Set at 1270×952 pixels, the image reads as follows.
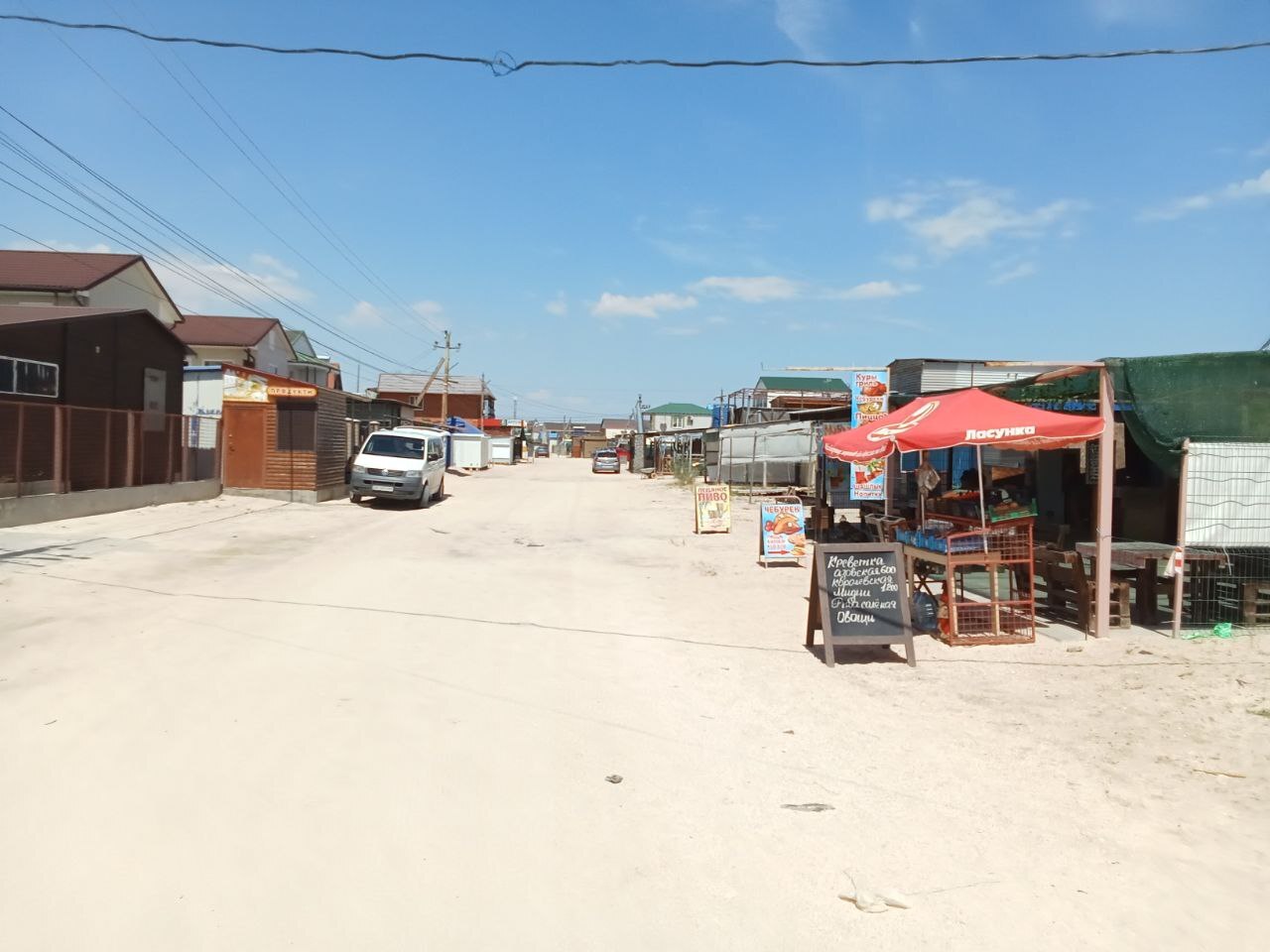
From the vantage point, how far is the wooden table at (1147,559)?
29.5ft

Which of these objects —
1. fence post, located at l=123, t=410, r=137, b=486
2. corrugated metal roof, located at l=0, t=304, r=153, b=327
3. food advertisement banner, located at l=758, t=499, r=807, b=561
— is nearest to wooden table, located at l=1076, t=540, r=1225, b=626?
food advertisement banner, located at l=758, t=499, r=807, b=561

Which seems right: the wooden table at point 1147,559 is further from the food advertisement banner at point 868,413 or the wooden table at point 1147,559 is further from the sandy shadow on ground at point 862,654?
the food advertisement banner at point 868,413

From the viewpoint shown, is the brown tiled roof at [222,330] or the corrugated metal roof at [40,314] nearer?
the corrugated metal roof at [40,314]

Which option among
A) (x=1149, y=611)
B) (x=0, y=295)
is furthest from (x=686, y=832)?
(x=0, y=295)

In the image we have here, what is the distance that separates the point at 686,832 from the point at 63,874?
8.86ft

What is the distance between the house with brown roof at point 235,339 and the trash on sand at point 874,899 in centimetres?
4346

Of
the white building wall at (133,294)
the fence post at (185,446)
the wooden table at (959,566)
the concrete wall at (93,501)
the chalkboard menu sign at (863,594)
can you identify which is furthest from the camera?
the white building wall at (133,294)

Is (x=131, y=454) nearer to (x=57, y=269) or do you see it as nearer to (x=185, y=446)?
(x=185, y=446)

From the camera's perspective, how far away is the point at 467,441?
50781 mm

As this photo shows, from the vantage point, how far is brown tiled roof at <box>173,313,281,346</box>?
4403cm

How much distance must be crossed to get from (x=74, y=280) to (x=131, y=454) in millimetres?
16973

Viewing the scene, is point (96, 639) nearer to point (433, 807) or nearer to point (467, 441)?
point (433, 807)

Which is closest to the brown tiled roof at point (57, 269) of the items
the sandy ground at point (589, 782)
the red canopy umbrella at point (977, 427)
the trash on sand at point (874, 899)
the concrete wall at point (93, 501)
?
the concrete wall at point (93, 501)

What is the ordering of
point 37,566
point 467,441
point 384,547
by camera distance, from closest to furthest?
1. point 37,566
2. point 384,547
3. point 467,441
